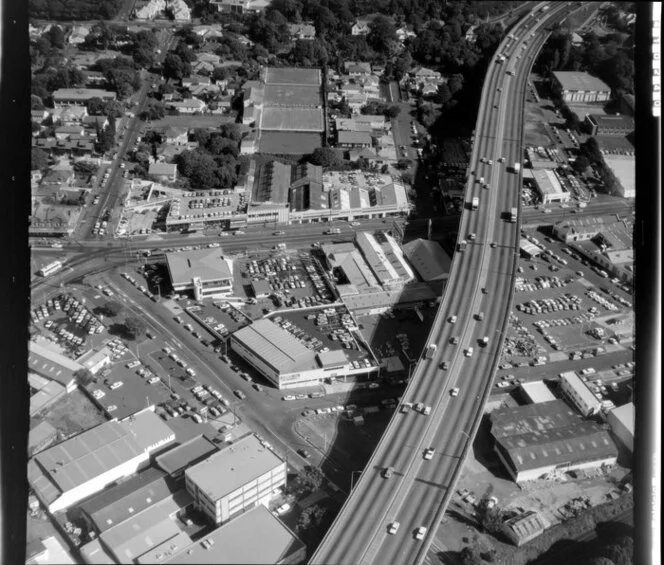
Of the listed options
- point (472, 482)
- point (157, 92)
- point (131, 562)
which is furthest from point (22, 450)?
point (157, 92)

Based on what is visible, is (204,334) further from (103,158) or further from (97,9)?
(97,9)

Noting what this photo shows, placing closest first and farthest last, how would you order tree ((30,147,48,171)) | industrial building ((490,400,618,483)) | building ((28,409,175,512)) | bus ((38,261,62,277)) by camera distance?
building ((28,409,175,512)) < industrial building ((490,400,618,483)) < bus ((38,261,62,277)) < tree ((30,147,48,171))

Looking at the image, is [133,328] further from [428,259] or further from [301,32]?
[301,32]

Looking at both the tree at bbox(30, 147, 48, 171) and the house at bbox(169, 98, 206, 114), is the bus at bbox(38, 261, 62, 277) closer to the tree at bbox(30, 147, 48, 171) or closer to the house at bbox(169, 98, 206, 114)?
the tree at bbox(30, 147, 48, 171)

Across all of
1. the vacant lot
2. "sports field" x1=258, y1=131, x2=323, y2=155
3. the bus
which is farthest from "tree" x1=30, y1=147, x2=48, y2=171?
the vacant lot

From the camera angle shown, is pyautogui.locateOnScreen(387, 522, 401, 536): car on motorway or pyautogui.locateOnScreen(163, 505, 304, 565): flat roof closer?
pyautogui.locateOnScreen(163, 505, 304, 565): flat roof

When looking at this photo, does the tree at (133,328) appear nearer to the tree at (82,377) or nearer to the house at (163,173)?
the tree at (82,377)

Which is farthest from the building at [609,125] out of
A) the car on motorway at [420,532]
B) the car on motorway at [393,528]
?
the car on motorway at [393,528]
